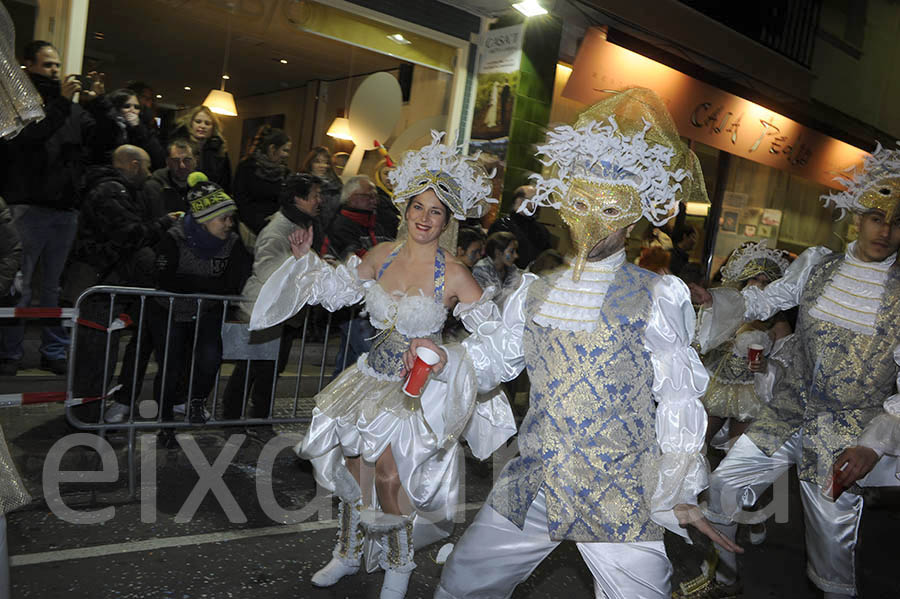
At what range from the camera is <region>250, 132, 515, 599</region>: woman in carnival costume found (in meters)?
3.69

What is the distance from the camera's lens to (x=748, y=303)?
4.05m

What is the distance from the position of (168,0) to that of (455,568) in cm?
767

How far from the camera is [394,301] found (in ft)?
12.8

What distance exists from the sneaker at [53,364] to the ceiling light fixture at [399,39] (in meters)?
5.60

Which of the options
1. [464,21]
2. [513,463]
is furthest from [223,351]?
[464,21]

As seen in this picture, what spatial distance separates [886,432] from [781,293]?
0.95m

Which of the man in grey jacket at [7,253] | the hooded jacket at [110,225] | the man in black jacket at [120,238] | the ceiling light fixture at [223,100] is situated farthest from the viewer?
the ceiling light fixture at [223,100]

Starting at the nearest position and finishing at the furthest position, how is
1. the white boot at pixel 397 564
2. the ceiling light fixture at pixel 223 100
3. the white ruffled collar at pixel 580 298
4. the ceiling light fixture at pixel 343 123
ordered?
the white ruffled collar at pixel 580 298 → the white boot at pixel 397 564 → the ceiling light fixture at pixel 343 123 → the ceiling light fixture at pixel 223 100

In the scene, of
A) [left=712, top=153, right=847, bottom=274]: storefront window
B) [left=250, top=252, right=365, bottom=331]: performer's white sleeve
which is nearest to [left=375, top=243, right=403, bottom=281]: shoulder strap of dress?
[left=250, top=252, right=365, bottom=331]: performer's white sleeve

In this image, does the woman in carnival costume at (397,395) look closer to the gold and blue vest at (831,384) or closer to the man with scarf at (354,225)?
the gold and blue vest at (831,384)

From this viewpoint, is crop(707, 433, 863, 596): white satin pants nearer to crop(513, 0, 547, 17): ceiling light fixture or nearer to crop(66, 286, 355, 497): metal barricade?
crop(66, 286, 355, 497): metal barricade

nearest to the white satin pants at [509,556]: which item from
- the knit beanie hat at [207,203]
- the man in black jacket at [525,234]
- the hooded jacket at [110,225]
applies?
the knit beanie hat at [207,203]

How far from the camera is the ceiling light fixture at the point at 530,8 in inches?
375

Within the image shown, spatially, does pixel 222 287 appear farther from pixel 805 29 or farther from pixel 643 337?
pixel 805 29
